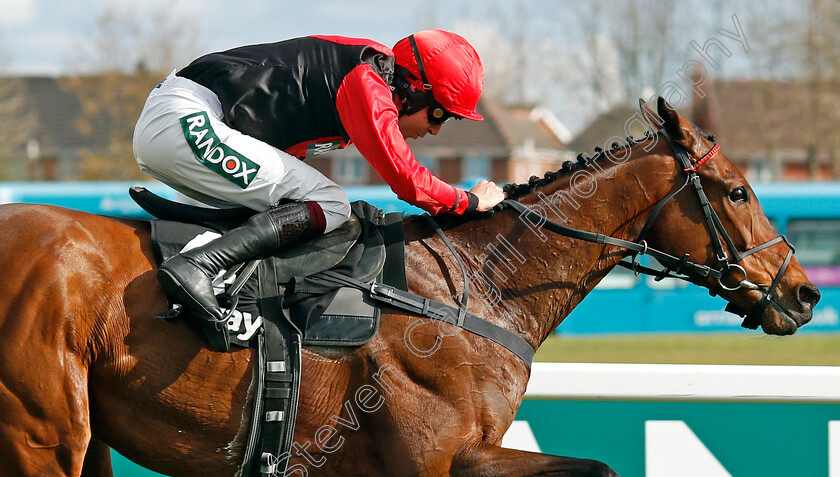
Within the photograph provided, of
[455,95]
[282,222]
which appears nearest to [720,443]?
[455,95]

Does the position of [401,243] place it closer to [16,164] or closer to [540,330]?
[540,330]

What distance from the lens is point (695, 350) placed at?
43.1ft

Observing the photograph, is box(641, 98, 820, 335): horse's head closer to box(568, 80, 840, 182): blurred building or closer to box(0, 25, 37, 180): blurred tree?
box(568, 80, 840, 182): blurred building

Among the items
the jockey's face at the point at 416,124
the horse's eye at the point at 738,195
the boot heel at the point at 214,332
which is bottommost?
the boot heel at the point at 214,332

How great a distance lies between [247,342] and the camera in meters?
2.97

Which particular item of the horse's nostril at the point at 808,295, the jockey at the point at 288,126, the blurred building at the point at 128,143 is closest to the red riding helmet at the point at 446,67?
the jockey at the point at 288,126

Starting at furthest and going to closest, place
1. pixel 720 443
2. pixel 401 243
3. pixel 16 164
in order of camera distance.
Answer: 1. pixel 16 164
2. pixel 720 443
3. pixel 401 243

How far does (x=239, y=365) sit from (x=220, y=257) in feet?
1.24

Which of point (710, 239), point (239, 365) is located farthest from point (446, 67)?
point (239, 365)

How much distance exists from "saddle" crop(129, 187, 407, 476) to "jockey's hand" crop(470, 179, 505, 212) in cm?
40

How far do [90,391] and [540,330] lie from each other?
5.38 feet

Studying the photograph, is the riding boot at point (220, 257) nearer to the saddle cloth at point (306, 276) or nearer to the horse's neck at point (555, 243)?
the saddle cloth at point (306, 276)

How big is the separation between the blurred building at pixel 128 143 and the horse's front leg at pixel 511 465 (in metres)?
33.9

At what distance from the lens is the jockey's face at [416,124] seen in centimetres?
340
